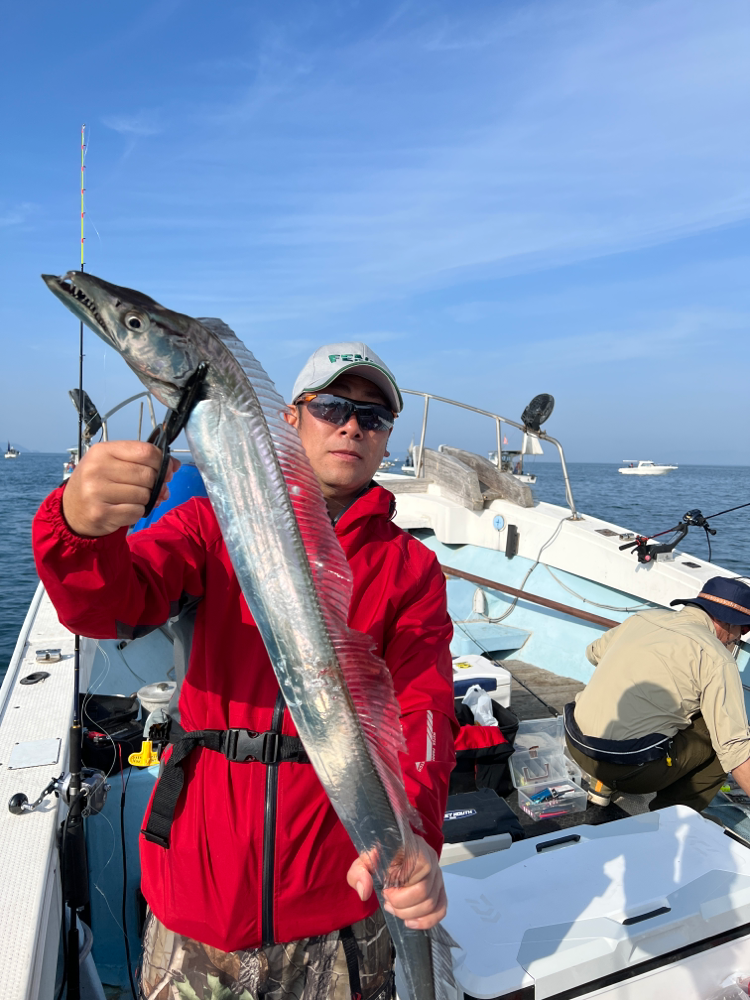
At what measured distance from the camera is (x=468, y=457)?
9.64m

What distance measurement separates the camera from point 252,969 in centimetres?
177

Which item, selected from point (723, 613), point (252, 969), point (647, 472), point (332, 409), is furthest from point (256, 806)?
point (647, 472)

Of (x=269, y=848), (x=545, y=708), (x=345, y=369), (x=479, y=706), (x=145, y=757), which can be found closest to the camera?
(x=269, y=848)

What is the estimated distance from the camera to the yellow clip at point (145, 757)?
3688 millimetres

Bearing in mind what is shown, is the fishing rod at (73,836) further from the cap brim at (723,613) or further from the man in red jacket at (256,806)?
the cap brim at (723,613)

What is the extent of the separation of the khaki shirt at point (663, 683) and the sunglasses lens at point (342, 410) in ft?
10.4

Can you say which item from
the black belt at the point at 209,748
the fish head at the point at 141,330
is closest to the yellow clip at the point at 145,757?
the black belt at the point at 209,748

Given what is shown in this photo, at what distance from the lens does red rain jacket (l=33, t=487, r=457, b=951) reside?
173 centimetres

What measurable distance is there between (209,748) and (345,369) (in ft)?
4.02

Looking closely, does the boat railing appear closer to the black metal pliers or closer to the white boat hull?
the black metal pliers

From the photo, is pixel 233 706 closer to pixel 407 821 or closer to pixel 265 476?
pixel 407 821

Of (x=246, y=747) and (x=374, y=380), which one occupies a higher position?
(x=374, y=380)

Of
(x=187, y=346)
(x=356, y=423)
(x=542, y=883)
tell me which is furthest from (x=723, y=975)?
(x=187, y=346)

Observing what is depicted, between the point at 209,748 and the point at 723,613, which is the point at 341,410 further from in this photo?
the point at 723,613
